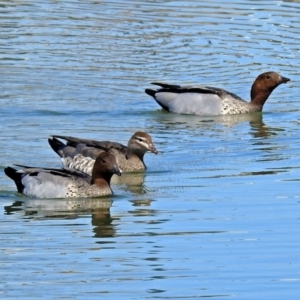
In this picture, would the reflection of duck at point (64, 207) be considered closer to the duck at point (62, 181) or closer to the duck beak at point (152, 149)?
the duck at point (62, 181)

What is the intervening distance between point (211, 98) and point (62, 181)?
7.54 metres

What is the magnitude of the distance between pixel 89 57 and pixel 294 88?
4.46m

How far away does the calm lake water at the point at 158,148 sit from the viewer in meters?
12.7

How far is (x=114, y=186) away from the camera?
1831cm

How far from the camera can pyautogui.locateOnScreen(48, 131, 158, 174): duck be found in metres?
19.0

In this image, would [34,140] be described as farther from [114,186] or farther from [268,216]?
[268,216]

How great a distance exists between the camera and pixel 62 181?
1703 centimetres

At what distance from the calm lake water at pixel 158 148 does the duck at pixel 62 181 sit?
16 centimetres

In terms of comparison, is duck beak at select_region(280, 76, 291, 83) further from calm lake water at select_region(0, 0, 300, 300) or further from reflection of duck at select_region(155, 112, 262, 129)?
reflection of duck at select_region(155, 112, 262, 129)

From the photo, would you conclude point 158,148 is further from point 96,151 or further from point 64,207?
point 64,207

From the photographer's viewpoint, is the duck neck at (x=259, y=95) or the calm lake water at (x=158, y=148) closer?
the calm lake water at (x=158, y=148)

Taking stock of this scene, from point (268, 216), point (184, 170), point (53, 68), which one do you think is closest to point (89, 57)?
point (53, 68)

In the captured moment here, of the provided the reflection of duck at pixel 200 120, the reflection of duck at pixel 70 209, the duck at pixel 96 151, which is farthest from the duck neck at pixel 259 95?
the reflection of duck at pixel 70 209

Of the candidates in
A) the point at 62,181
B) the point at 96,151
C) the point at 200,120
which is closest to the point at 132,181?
the point at 96,151
